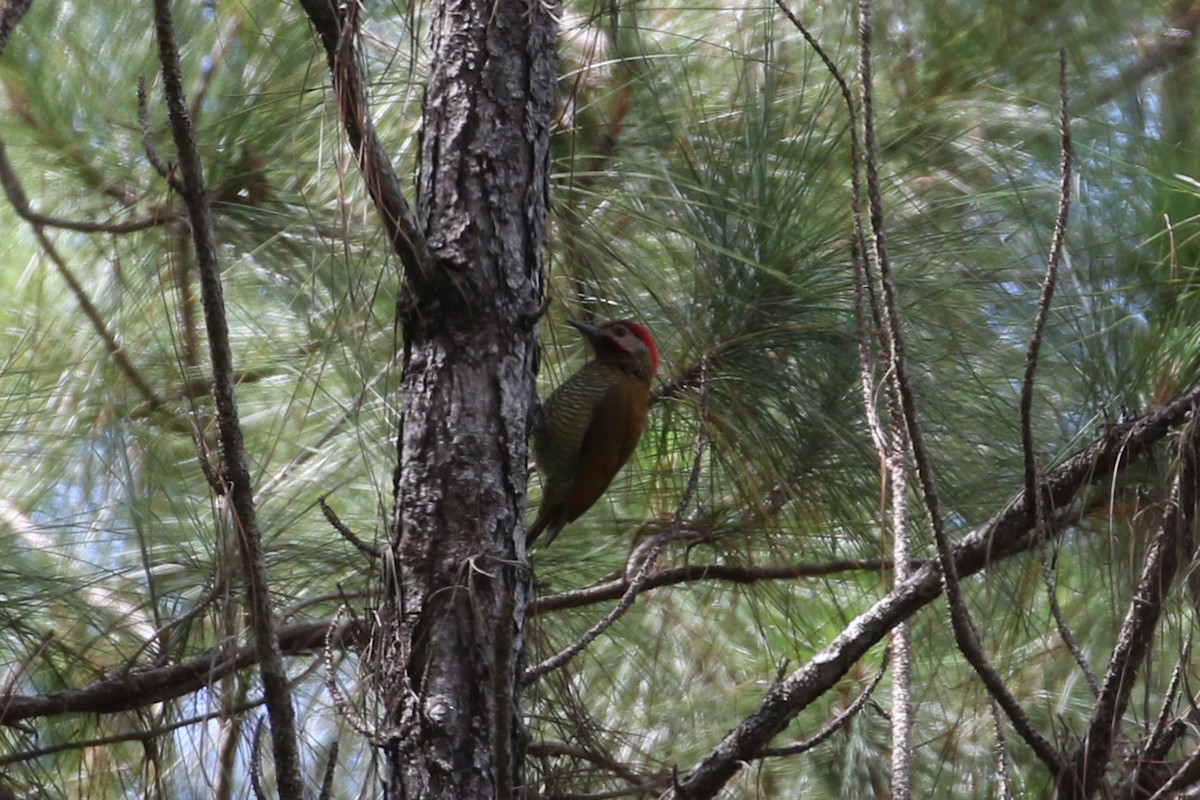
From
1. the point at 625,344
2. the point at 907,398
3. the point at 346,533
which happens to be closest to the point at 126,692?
the point at 346,533

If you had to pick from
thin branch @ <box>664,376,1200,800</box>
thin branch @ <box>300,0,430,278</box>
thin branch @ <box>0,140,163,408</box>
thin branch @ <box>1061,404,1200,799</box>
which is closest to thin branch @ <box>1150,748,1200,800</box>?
thin branch @ <box>1061,404,1200,799</box>

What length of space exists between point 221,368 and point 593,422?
1.29 meters

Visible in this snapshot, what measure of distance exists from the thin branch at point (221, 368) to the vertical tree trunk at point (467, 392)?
0.27 metres

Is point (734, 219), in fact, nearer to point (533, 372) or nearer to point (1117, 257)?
point (1117, 257)

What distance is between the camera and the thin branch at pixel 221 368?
105 cm

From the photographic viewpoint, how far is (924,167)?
2.45 m

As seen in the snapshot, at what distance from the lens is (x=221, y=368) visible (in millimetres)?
1077

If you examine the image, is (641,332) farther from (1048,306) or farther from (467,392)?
(1048,306)

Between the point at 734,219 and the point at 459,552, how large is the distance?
1.02 m

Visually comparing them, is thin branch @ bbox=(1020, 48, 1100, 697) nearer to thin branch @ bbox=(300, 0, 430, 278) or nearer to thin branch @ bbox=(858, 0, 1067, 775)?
thin branch @ bbox=(858, 0, 1067, 775)

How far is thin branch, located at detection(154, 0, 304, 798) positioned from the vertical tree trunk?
27cm

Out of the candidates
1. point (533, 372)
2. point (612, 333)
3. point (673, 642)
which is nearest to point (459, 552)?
point (533, 372)

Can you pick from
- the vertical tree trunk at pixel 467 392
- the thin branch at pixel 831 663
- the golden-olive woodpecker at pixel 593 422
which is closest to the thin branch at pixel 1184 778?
the thin branch at pixel 831 663

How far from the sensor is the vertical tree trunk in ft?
4.50
